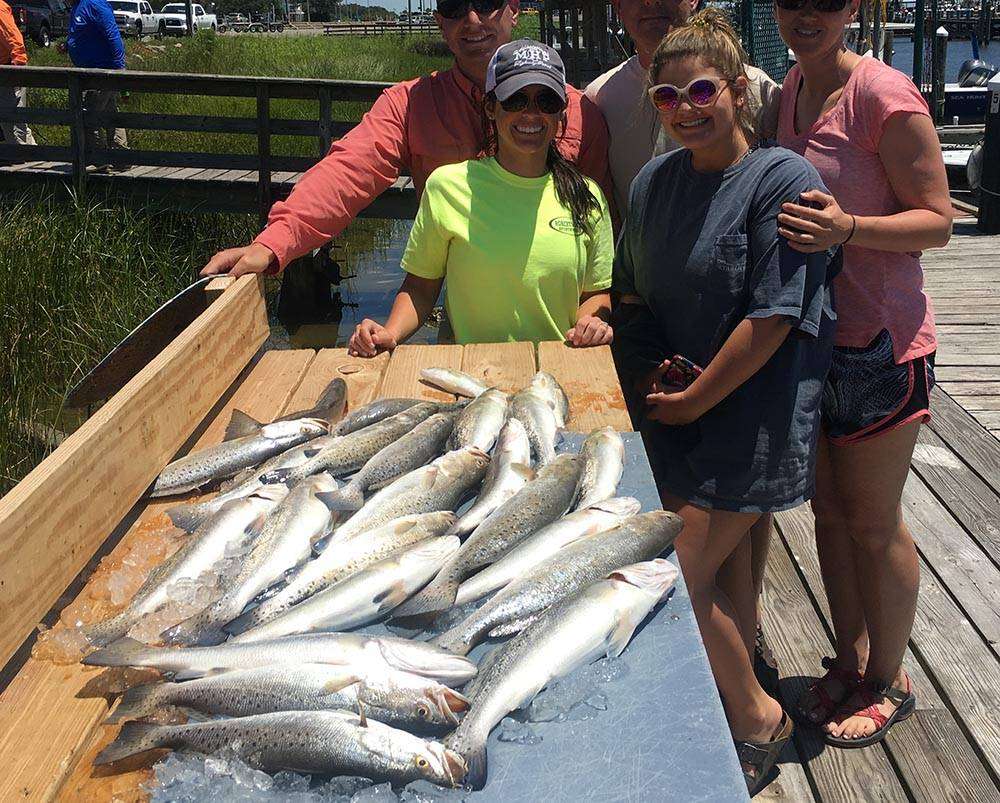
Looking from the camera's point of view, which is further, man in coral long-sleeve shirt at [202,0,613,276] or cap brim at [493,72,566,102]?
man in coral long-sleeve shirt at [202,0,613,276]

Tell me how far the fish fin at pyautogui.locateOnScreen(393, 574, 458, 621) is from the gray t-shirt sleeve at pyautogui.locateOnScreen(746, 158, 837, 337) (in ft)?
4.02

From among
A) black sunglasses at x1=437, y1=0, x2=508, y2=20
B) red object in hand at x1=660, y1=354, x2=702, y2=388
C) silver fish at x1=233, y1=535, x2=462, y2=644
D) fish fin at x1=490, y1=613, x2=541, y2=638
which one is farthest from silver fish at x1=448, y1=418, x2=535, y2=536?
black sunglasses at x1=437, y1=0, x2=508, y2=20

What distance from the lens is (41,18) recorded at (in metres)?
45.1

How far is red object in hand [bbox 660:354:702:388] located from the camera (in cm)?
293

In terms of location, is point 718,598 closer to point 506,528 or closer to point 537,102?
point 506,528

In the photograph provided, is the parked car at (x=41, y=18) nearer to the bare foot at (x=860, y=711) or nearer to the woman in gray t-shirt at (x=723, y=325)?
the woman in gray t-shirt at (x=723, y=325)

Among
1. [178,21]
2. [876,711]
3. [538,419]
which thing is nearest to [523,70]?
[538,419]

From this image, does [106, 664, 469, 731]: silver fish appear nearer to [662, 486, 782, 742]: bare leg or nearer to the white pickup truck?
[662, 486, 782, 742]: bare leg

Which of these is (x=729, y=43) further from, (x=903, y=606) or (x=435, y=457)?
(x=903, y=606)

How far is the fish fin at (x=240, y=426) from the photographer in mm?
2873

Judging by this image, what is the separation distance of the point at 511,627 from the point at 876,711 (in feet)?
6.85

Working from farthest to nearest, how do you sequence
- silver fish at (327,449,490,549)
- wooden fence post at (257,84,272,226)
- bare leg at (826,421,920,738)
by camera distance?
wooden fence post at (257,84,272,226) < bare leg at (826,421,920,738) < silver fish at (327,449,490,549)

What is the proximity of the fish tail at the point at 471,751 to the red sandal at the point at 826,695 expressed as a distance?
7.59 feet

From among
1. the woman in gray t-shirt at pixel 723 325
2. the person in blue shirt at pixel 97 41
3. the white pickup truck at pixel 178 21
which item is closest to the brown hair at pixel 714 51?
the woman in gray t-shirt at pixel 723 325
